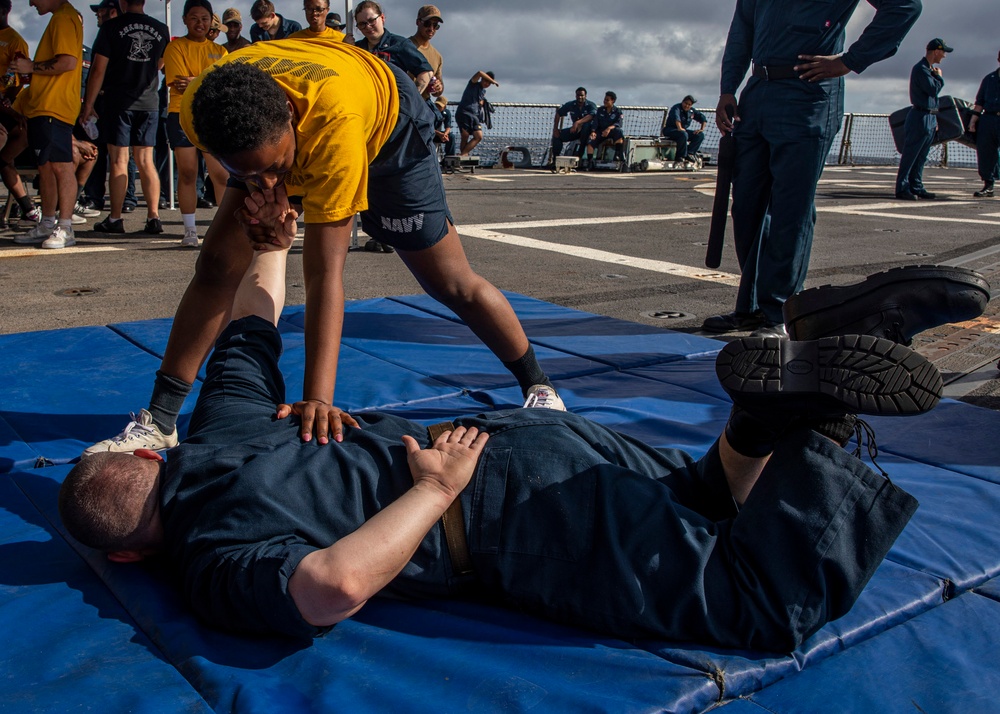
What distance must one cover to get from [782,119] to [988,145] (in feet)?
37.2

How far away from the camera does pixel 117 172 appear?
23.6ft

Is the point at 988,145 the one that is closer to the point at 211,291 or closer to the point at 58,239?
the point at 58,239

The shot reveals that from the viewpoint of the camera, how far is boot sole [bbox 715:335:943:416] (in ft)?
5.61

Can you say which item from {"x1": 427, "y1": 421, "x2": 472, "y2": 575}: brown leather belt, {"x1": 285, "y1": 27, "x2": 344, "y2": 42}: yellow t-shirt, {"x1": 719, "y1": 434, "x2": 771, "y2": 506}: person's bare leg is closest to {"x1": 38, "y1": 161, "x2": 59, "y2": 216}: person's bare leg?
{"x1": 285, "y1": 27, "x2": 344, "y2": 42}: yellow t-shirt

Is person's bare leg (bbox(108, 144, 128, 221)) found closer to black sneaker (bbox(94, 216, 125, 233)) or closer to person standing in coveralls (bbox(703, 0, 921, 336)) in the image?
black sneaker (bbox(94, 216, 125, 233))

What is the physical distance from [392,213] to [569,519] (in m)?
1.40

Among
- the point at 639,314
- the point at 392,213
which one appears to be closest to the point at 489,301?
the point at 392,213

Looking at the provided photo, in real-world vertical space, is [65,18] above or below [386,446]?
above

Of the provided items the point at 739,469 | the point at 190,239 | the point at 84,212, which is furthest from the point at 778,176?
the point at 84,212

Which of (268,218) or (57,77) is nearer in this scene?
(268,218)

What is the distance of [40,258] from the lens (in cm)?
647

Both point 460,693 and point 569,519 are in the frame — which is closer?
point 460,693

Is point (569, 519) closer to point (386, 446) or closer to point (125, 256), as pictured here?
point (386, 446)

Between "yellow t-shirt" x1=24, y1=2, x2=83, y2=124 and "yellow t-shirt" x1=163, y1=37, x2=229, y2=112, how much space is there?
689 millimetres
